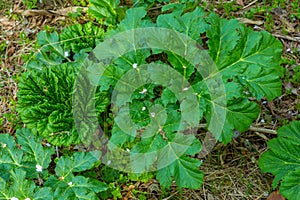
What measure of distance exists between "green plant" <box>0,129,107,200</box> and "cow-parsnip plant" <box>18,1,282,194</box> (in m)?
0.08

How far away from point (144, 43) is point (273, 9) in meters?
1.26

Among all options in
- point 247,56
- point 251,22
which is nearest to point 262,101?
point 247,56

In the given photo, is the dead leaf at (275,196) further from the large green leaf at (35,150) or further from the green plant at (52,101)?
the large green leaf at (35,150)

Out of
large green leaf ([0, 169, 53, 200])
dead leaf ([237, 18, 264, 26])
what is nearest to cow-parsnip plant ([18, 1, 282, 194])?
large green leaf ([0, 169, 53, 200])

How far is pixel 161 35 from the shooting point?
101 inches

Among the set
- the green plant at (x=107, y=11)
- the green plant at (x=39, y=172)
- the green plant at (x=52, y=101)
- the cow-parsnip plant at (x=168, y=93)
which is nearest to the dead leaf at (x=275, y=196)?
the cow-parsnip plant at (x=168, y=93)

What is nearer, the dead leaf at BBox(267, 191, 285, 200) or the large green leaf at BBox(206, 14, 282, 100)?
the large green leaf at BBox(206, 14, 282, 100)

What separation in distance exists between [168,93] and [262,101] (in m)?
0.86

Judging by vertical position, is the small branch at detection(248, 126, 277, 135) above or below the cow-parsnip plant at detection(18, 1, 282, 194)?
below

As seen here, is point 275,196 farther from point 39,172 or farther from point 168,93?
point 39,172

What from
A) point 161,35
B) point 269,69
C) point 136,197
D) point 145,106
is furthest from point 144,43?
point 136,197

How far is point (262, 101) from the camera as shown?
2.99 m

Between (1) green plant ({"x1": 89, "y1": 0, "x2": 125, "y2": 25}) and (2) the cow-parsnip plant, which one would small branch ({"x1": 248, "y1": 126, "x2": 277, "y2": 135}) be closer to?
(2) the cow-parsnip plant

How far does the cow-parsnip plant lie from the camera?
2.45 metres
